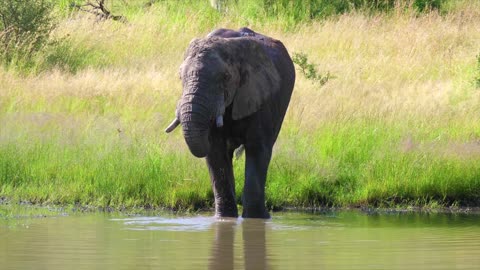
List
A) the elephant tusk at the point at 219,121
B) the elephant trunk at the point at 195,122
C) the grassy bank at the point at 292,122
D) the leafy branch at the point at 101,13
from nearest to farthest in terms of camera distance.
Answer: the elephant trunk at the point at 195,122, the elephant tusk at the point at 219,121, the grassy bank at the point at 292,122, the leafy branch at the point at 101,13

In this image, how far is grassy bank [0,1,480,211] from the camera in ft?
37.9

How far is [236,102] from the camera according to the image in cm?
992

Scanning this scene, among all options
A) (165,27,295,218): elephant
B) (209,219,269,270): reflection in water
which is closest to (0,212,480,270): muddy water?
(209,219,269,270): reflection in water

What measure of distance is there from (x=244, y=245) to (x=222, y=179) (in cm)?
170

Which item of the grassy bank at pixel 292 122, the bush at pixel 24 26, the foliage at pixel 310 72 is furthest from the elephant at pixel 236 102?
the bush at pixel 24 26

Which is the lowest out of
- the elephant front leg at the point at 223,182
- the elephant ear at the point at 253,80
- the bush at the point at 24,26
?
the elephant front leg at the point at 223,182

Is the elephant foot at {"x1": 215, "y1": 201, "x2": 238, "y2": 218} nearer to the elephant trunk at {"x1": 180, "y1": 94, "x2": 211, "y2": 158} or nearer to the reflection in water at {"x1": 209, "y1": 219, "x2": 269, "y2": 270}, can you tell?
the reflection in water at {"x1": 209, "y1": 219, "x2": 269, "y2": 270}

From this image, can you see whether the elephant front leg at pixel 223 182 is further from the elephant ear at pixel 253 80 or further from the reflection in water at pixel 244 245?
the elephant ear at pixel 253 80

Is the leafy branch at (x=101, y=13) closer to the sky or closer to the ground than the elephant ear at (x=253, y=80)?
closer to the sky

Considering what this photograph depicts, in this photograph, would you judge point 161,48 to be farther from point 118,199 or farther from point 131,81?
point 118,199

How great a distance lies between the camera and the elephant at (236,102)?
9.48 metres

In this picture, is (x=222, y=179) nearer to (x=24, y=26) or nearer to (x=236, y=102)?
(x=236, y=102)

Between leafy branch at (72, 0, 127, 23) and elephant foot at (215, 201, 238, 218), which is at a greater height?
leafy branch at (72, 0, 127, 23)

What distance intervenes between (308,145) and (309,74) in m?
4.19
